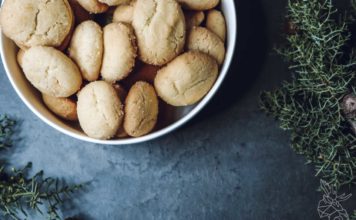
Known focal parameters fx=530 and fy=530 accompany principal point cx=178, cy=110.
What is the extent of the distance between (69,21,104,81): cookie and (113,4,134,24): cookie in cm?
4

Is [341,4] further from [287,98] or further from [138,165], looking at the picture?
[138,165]

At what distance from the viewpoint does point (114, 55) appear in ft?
2.78

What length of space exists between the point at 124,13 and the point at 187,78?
6.1 inches

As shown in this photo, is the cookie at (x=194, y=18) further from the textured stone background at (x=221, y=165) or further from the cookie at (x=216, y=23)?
the textured stone background at (x=221, y=165)

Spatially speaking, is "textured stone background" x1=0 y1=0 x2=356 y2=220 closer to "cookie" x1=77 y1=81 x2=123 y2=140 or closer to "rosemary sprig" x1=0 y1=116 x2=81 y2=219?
"rosemary sprig" x1=0 y1=116 x2=81 y2=219

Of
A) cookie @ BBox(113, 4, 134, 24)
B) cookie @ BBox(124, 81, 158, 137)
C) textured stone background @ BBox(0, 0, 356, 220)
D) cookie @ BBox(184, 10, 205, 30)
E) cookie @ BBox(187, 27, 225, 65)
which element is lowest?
textured stone background @ BBox(0, 0, 356, 220)

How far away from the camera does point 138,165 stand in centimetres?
101

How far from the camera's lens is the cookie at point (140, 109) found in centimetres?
85

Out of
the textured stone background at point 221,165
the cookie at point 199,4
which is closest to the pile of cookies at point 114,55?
the cookie at point 199,4

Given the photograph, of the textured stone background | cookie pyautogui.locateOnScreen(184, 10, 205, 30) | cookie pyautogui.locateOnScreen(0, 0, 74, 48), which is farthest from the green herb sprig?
cookie pyautogui.locateOnScreen(0, 0, 74, 48)

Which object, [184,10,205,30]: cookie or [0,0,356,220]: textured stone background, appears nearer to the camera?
[184,10,205,30]: cookie

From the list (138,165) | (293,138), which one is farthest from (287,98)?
(138,165)

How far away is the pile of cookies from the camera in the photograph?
2.76ft

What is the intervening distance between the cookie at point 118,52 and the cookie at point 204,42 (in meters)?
0.10
